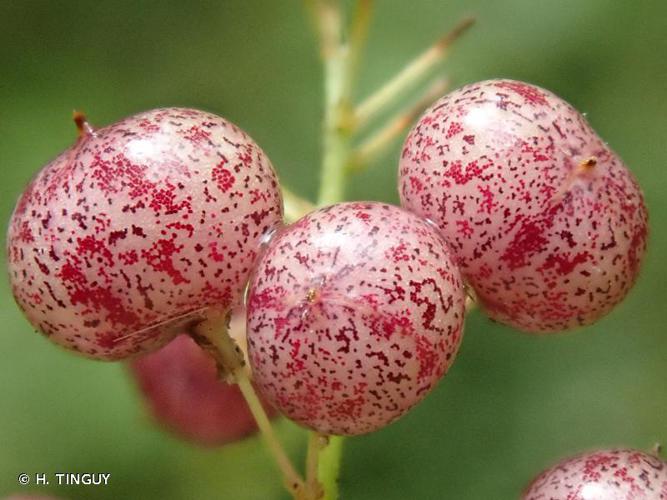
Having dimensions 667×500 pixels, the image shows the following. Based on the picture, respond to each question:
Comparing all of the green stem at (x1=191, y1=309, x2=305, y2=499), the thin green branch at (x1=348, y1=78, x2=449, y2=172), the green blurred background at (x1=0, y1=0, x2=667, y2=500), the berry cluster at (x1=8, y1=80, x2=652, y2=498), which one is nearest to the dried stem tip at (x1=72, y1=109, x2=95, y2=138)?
the berry cluster at (x1=8, y1=80, x2=652, y2=498)

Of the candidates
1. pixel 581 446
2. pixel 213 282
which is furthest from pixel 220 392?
pixel 581 446

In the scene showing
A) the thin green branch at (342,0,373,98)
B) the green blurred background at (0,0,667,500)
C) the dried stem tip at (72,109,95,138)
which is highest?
the dried stem tip at (72,109,95,138)

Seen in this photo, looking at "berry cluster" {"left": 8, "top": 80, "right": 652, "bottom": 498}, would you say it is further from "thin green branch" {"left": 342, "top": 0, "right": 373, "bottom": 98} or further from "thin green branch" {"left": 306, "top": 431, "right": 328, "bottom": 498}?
"thin green branch" {"left": 342, "top": 0, "right": 373, "bottom": 98}

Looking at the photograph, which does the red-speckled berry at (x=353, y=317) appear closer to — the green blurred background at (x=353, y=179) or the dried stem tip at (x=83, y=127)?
the dried stem tip at (x=83, y=127)

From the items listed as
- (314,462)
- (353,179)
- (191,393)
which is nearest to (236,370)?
(314,462)

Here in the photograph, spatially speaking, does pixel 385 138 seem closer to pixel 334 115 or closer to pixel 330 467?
pixel 334 115

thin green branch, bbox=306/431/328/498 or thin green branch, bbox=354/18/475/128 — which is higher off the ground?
thin green branch, bbox=354/18/475/128
